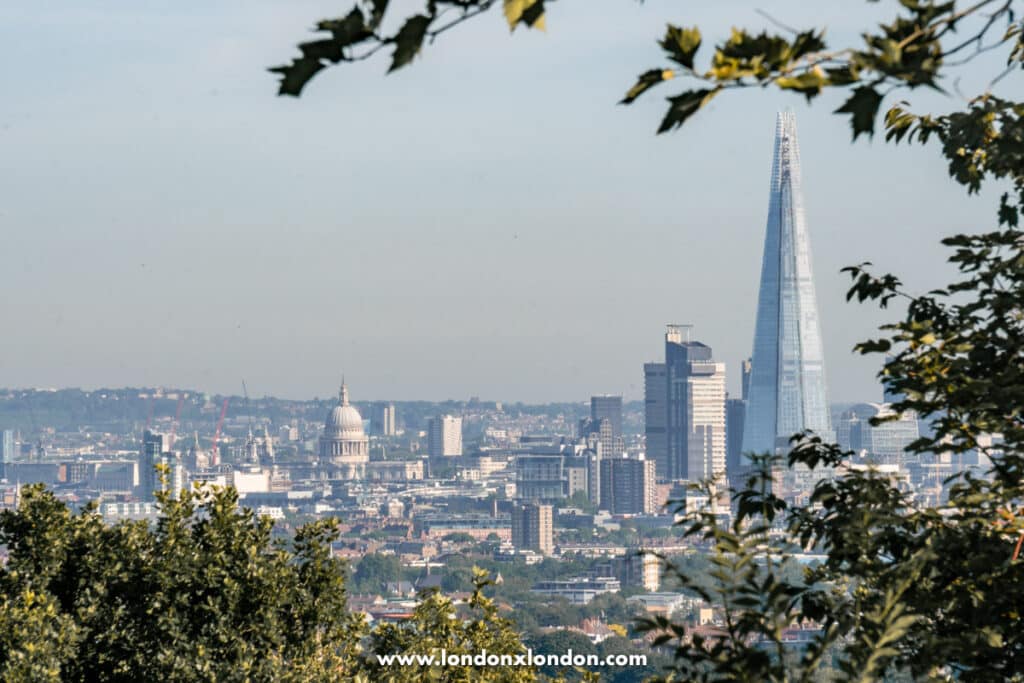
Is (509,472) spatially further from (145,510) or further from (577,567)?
(577,567)

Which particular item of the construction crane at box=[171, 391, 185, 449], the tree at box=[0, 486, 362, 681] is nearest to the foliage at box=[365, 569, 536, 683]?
the tree at box=[0, 486, 362, 681]

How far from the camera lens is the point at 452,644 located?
284 inches

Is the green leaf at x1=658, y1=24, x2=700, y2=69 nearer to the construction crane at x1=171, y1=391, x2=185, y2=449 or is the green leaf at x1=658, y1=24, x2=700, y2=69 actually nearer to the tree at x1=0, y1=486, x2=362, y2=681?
the tree at x1=0, y1=486, x2=362, y2=681

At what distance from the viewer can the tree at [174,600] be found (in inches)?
233

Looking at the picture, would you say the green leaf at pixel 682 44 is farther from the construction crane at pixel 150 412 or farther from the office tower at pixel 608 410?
the construction crane at pixel 150 412

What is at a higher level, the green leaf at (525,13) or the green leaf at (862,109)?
the green leaf at (525,13)

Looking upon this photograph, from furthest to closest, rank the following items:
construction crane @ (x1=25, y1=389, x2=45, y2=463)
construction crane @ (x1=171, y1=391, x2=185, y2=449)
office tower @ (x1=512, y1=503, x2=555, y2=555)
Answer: construction crane @ (x1=171, y1=391, x2=185, y2=449) < construction crane @ (x1=25, y1=389, x2=45, y2=463) < office tower @ (x1=512, y1=503, x2=555, y2=555)

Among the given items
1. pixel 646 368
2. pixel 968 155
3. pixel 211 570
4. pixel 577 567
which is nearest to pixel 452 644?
pixel 211 570

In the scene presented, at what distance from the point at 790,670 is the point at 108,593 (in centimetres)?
483

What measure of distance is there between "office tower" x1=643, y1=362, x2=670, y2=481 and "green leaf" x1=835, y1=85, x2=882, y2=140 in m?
115

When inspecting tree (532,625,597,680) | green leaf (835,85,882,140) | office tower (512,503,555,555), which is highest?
green leaf (835,85,882,140)

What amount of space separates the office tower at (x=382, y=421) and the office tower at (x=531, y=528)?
5740 cm

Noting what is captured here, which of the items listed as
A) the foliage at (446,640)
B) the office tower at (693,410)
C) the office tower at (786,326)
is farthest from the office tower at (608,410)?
the foliage at (446,640)

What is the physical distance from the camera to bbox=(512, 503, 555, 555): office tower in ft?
296
